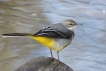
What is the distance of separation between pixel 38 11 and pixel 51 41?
4804 millimetres

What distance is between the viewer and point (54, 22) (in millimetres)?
8055

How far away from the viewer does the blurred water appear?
20.6ft

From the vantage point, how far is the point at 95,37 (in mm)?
7250

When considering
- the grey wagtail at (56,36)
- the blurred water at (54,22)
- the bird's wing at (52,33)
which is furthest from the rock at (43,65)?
the blurred water at (54,22)

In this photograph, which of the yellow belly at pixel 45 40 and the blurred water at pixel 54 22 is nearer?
the yellow belly at pixel 45 40

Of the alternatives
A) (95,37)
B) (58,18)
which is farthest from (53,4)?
(95,37)

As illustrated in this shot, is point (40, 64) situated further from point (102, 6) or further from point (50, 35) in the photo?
point (102, 6)

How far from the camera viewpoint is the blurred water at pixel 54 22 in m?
6.28

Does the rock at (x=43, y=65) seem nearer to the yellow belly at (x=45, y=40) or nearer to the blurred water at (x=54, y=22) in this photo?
the yellow belly at (x=45, y=40)

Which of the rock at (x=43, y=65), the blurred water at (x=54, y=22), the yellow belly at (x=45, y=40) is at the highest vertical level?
the yellow belly at (x=45, y=40)

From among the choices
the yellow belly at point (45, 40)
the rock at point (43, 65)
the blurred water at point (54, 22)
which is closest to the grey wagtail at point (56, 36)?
the yellow belly at point (45, 40)

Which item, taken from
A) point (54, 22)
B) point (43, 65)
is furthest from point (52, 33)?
point (54, 22)

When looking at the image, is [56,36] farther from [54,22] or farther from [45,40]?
[54,22]

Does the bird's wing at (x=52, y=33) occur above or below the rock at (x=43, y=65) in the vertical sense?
above
